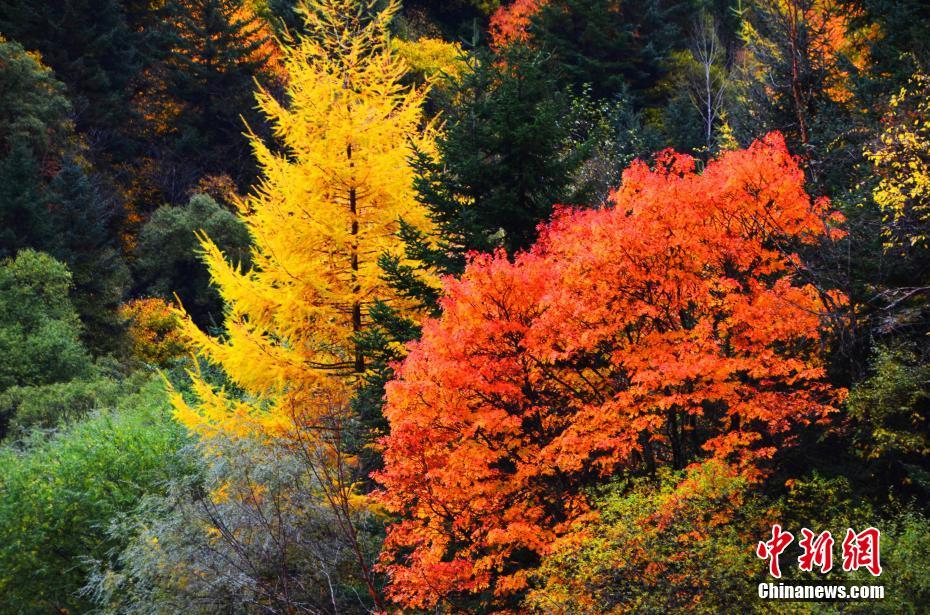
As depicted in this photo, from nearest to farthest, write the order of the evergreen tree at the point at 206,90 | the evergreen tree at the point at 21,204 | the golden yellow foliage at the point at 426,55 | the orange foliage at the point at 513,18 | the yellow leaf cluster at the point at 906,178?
the yellow leaf cluster at the point at 906,178 → the evergreen tree at the point at 21,204 → the evergreen tree at the point at 206,90 → the golden yellow foliage at the point at 426,55 → the orange foliage at the point at 513,18

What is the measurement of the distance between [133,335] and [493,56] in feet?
73.5

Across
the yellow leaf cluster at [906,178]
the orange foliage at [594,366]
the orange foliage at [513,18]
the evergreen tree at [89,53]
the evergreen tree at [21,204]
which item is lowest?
the orange foliage at [594,366]

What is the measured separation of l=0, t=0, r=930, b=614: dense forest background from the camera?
13.0 m

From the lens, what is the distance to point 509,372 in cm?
1490

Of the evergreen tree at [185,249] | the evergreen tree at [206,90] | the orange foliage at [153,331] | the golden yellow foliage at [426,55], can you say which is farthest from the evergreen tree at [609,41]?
the orange foliage at [153,331]

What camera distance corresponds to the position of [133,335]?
35.2 metres

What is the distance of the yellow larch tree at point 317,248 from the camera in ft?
63.8

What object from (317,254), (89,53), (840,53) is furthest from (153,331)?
(840,53)

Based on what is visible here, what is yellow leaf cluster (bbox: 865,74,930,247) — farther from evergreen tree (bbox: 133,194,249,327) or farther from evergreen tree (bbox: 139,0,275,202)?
evergreen tree (bbox: 139,0,275,202)

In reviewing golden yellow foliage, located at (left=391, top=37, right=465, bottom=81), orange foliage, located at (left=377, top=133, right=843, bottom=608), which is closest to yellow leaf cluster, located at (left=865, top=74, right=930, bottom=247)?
orange foliage, located at (left=377, top=133, right=843, bottom=608)

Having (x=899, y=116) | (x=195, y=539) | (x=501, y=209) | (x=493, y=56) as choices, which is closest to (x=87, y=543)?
(x=195, y=539)

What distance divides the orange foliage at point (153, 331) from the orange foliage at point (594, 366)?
22.5 m

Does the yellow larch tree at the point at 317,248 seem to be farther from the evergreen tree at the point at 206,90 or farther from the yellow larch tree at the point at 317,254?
the evergreen tree at the point at 206,90

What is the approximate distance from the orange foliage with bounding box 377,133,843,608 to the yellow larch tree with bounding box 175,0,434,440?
16.1 ft
